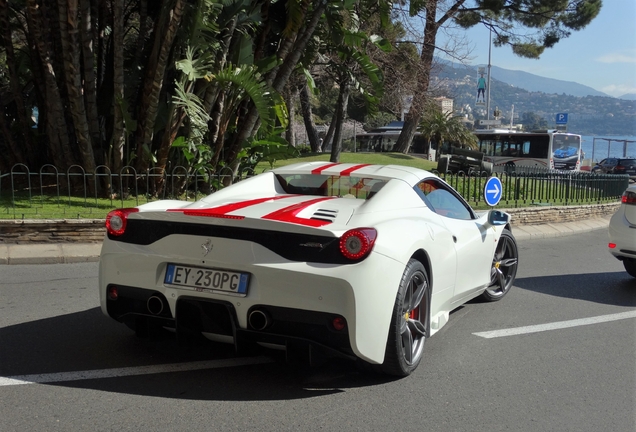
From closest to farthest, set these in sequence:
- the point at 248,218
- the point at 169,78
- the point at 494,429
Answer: the point at 494,429, the point at 248,218, the point at 169,78

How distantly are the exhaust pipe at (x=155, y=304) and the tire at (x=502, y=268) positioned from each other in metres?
3.76

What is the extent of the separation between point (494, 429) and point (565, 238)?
38.9 feet

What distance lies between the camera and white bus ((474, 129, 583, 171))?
4069cm

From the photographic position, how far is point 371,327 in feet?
13.2

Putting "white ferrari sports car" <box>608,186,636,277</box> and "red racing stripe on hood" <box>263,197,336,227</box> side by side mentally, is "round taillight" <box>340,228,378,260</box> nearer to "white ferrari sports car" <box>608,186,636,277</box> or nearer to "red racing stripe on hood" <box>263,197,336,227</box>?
"red racing stripe on hood" <box>263,197,336,227</box>

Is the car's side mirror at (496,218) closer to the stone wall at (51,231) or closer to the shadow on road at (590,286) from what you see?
the shadow on road at (590,286)

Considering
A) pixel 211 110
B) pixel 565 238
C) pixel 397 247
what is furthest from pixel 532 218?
pixel 397 247

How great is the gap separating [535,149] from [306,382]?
129ft

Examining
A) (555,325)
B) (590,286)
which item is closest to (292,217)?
(555,325)

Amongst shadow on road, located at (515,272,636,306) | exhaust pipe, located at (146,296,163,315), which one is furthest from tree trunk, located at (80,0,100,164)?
exhaust pipe, located at (146,296,163,315)

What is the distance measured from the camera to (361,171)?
5496mm

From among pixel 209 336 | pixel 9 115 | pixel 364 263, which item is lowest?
pixel 209 336

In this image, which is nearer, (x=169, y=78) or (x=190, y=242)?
(x=190, y=242)

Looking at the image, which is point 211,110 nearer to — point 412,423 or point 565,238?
point 565,238
